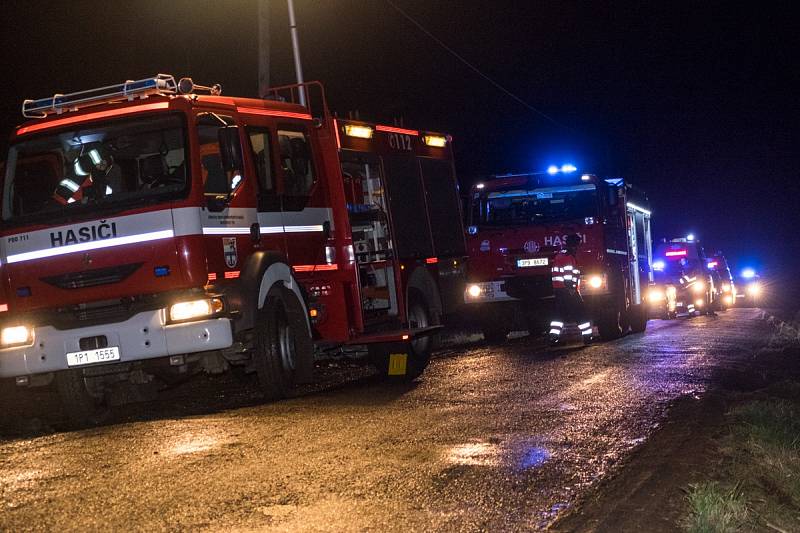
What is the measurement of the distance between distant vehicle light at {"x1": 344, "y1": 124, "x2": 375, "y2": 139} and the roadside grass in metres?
5.28

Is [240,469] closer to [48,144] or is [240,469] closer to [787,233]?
[48,144]

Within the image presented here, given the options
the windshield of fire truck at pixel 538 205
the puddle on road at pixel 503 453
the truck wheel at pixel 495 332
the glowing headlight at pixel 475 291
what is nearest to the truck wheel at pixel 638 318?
the truck wheel at pixel 495 332

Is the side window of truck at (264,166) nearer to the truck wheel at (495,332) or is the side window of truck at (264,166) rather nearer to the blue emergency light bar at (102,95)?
the blue emergency light bar at (102,95)

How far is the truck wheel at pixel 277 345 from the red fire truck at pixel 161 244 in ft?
0.05

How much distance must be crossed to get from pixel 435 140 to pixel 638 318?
7603 millimetres

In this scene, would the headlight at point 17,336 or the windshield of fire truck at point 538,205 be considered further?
the windshield of fire truck at point 538,205

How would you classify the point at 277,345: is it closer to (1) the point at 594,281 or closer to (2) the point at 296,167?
(2) the point at 296,167

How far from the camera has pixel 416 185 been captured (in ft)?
44.7

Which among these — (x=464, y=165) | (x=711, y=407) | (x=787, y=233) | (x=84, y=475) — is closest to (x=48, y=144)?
(x=84, y=475)

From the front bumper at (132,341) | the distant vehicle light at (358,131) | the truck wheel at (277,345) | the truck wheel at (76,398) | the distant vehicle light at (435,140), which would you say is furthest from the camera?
the distant vehicle light at (435,140)

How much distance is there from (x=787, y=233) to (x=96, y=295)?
305 ft

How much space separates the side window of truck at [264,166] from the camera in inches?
405

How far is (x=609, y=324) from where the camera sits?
18.2m

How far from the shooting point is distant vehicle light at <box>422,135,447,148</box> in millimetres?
14274
